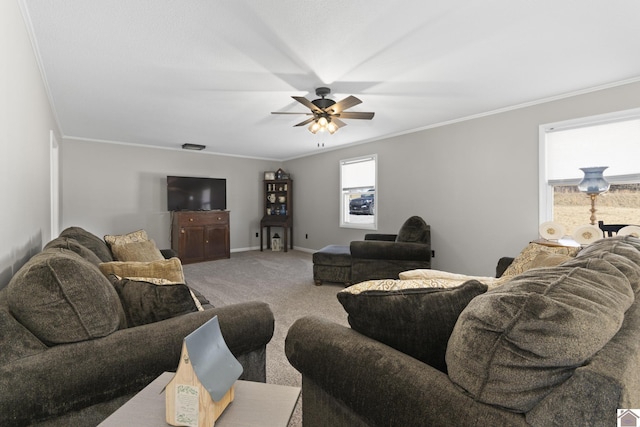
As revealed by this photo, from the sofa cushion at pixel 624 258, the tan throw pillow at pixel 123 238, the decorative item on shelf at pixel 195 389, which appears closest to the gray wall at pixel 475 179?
the sofa cushion at pixel 624 258

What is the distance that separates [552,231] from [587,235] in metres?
0.32

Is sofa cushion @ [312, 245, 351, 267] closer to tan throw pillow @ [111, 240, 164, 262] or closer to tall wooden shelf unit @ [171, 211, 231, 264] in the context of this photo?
tan throw pillow @ [111, 240, 164, 262]

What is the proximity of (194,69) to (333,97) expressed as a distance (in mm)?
1461

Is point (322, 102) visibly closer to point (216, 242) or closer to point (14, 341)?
point (14, 341)

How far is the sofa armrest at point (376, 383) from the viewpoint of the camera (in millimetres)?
754

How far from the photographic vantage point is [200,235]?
5.93m

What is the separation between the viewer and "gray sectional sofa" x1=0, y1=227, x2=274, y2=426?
941mm

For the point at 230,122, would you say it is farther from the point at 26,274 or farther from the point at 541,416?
the point at 541,416

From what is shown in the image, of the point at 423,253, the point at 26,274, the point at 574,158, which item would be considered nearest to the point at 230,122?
the point at 423,253

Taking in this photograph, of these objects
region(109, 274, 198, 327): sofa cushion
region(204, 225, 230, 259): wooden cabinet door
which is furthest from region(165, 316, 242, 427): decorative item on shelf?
region(204, 225, 230, 259): wooden cabinet door

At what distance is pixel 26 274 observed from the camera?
1.03 m

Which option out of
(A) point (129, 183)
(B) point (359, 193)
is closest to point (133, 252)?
(A) point (129, 183)

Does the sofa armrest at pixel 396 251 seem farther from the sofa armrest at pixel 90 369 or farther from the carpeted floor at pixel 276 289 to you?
the sofa armrest at pixel 90 369

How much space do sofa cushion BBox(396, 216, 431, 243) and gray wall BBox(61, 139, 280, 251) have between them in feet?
14.1
